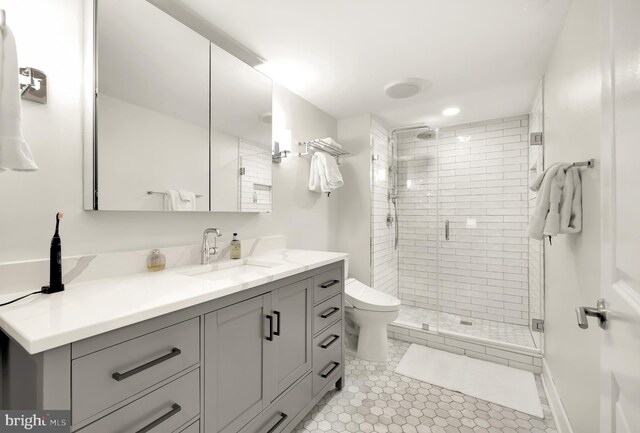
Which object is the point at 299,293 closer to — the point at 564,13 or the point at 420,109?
the point at 564,13

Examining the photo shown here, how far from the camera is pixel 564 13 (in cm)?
153

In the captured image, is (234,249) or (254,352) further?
(234,249)

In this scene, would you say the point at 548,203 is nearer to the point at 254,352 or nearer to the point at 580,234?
the point at 580,234

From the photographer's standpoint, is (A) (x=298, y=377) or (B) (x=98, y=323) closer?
(B) (x=98, y=323)

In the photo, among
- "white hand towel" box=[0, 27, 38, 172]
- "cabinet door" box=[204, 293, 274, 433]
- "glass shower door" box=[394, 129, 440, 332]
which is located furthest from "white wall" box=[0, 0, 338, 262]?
"glass shower door" box=[394, 129, 440, 332]

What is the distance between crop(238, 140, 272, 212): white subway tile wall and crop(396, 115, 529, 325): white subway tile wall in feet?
6.73

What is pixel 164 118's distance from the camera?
1.52 metres

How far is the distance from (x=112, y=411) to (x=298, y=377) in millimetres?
967

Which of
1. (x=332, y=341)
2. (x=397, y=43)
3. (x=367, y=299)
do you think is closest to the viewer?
(x=397, y=43)

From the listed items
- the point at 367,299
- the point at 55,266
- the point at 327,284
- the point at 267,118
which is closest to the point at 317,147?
the point at 267,118

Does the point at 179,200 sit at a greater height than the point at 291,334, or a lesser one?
greater

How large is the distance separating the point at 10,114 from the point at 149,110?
664 millimetres

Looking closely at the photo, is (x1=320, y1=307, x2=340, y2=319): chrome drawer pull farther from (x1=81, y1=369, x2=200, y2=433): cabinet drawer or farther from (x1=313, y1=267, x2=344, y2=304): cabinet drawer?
(x1=81, y1=369, x2=200, y2=433): cabinet drawer

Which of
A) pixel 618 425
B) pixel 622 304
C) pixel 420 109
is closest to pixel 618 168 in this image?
pixel 622 304
